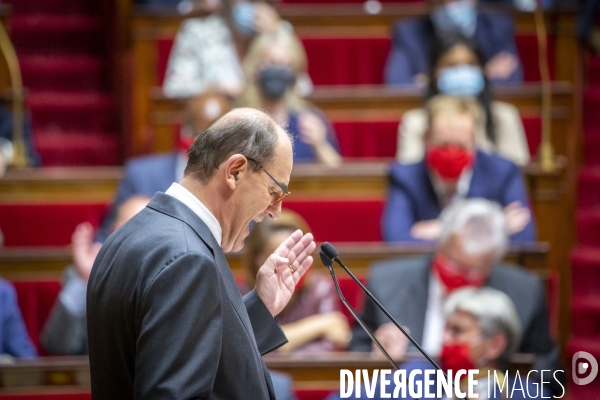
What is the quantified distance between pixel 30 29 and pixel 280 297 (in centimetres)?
260

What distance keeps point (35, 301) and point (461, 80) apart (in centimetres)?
120

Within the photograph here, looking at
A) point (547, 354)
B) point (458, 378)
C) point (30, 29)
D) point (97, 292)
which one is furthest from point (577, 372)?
point (30, 29)

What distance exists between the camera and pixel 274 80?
2.49 meters

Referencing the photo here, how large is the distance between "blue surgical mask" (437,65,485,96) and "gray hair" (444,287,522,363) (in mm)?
884

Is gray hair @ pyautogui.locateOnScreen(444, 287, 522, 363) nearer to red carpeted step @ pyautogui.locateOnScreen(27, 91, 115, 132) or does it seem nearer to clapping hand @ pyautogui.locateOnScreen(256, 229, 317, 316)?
clapping hand @ pyautogui.locateOnScreen(256, 229, 317, 316)

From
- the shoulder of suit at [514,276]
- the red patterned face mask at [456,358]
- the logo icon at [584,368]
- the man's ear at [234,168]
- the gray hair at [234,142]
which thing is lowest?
the logo icon at [584,368]

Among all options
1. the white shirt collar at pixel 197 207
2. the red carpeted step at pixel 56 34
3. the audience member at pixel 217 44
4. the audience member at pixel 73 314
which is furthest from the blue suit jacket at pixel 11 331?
the red carpeted step at pixel 56 34

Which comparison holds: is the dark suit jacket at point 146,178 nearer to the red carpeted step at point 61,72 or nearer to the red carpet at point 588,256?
the red carpet at point 588,256

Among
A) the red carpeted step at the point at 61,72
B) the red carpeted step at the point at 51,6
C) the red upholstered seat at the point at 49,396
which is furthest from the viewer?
the red carpeted step at the point at 51,6

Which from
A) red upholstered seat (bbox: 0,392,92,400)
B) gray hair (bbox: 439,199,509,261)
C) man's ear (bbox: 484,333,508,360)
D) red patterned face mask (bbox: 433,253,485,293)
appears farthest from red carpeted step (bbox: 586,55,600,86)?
red upholstered seat (bbox: 0,392,92,400)

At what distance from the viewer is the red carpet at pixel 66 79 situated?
3207mm

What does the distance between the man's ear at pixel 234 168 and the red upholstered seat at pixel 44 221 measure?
1.55 metres

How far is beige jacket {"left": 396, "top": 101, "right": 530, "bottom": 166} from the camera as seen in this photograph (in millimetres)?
2514

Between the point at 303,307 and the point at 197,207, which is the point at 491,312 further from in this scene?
the point at 197,207
